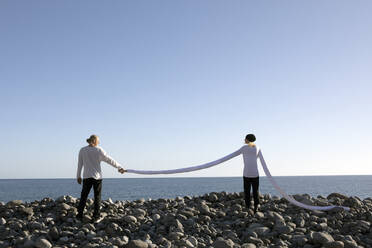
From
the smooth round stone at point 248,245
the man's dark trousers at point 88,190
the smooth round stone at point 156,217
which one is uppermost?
the man's dark trousers at point 88,190

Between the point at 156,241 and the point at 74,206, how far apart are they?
388 centimetres

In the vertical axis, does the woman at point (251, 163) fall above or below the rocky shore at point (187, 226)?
above

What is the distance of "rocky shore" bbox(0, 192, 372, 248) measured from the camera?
620cm

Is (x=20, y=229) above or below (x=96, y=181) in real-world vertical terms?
below

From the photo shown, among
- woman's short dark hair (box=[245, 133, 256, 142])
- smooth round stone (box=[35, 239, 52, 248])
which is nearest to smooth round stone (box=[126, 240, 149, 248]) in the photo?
smooth round stone (box=[35, 239, 52, 248])

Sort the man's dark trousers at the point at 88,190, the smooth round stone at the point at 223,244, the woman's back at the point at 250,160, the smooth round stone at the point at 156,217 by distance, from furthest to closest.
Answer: the woman's back at the point at 250,160
the smooth round stone at the point at 156,217
the man's dark trousers at the point at 88,190
the smooth round stone at the point at 223,244

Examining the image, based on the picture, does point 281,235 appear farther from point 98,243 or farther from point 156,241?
point 98,243

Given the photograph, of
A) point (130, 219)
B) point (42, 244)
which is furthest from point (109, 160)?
point (42, 244)

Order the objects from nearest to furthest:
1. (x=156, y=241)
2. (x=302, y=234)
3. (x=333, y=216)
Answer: (x=156, y=241), (x=302, y=234), (x=333, y=216)

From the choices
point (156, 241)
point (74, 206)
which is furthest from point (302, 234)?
point (74, 206)

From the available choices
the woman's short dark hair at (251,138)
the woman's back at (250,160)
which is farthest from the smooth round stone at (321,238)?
the woman's short dark hair at (251,138)

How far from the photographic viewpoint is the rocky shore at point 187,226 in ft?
20.3

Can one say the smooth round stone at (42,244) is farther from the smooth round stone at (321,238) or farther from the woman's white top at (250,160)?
the smooth round stone at (321,238)

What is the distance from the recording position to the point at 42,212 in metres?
8.77
